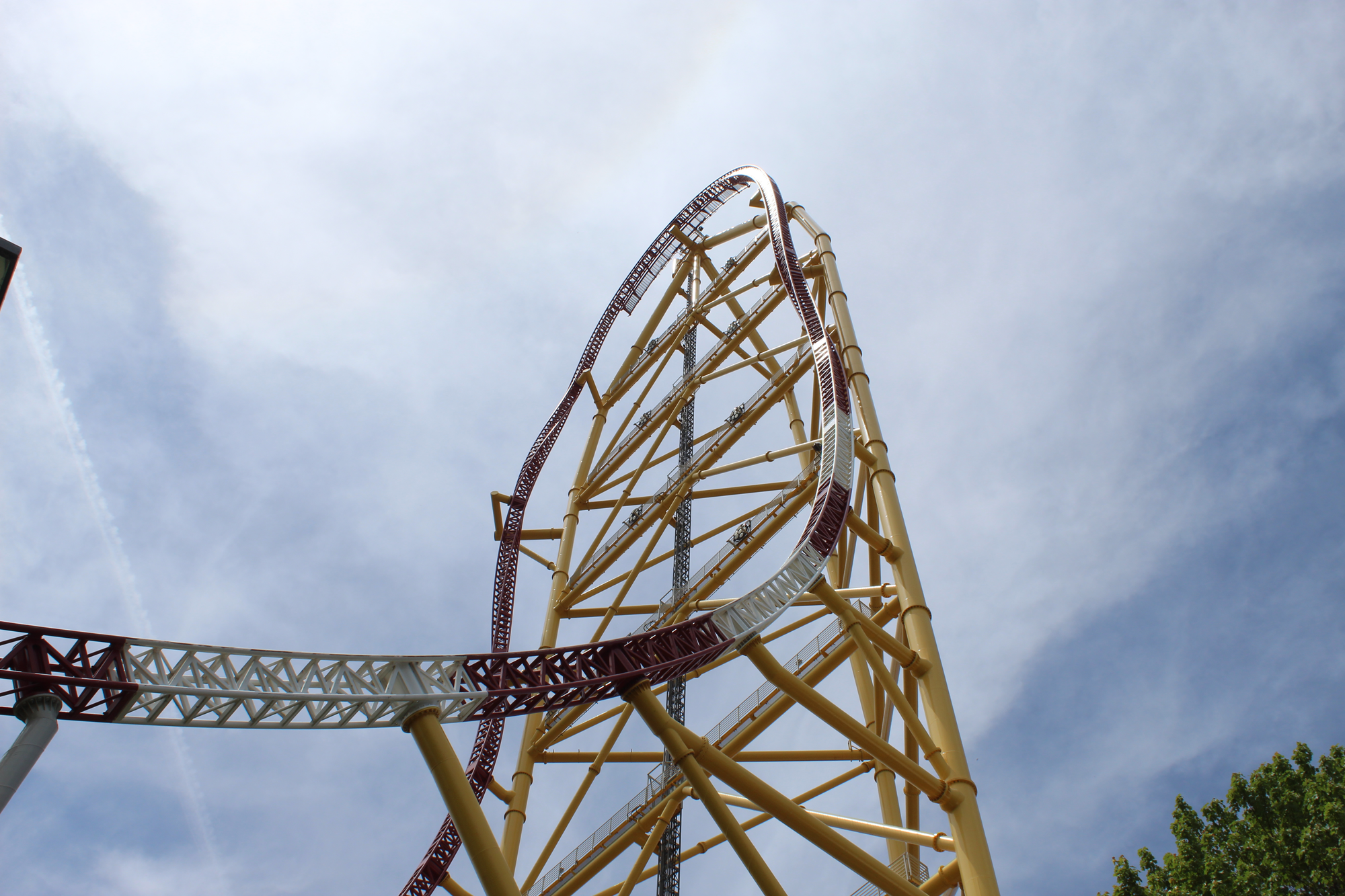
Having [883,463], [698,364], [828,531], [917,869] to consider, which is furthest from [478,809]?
[698,364]

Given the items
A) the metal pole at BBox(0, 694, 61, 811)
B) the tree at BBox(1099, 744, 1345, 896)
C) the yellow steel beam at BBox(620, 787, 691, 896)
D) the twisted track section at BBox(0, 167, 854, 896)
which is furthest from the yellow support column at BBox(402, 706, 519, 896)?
the tree at BBox(1099, 744, 1345, 896)

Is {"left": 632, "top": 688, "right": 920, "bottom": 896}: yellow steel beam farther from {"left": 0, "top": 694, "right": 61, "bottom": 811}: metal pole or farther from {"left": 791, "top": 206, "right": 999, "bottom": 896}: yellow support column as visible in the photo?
{"left": 0, "top": 694, "right": 61, "bottom": 811}: metal pole

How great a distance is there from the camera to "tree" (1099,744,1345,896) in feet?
37.2

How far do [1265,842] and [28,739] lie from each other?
537 inches

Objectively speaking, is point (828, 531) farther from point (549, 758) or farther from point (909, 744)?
point (549, 758)

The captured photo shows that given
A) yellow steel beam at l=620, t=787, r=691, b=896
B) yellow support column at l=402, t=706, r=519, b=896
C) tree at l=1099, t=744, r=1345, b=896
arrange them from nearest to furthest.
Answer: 1. yellow support column at l=402, t=706, r=519, b=896
2. yellow steel beam at l=620, t=787, r=691, b=896
3. tree at l=1099, t=744, r=1345, b=896

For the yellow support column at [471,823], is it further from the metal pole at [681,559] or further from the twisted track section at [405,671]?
the metal pole at [681,559]

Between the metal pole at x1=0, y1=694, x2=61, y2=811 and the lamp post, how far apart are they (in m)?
2.83

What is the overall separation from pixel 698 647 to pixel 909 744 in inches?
142

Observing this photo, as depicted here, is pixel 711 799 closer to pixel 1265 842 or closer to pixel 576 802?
pixel 576 802

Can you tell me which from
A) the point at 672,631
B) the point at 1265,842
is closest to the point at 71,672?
the point at 672,631

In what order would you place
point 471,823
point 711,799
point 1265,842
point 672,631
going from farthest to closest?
Answer: 1. point 1265,842
2. point 672,631
3. point 711,799
4. point 471,823

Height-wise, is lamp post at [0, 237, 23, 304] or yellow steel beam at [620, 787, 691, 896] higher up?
lamp post at [0, 237, 23, 304]

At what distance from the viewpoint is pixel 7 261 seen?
18.9 ft
